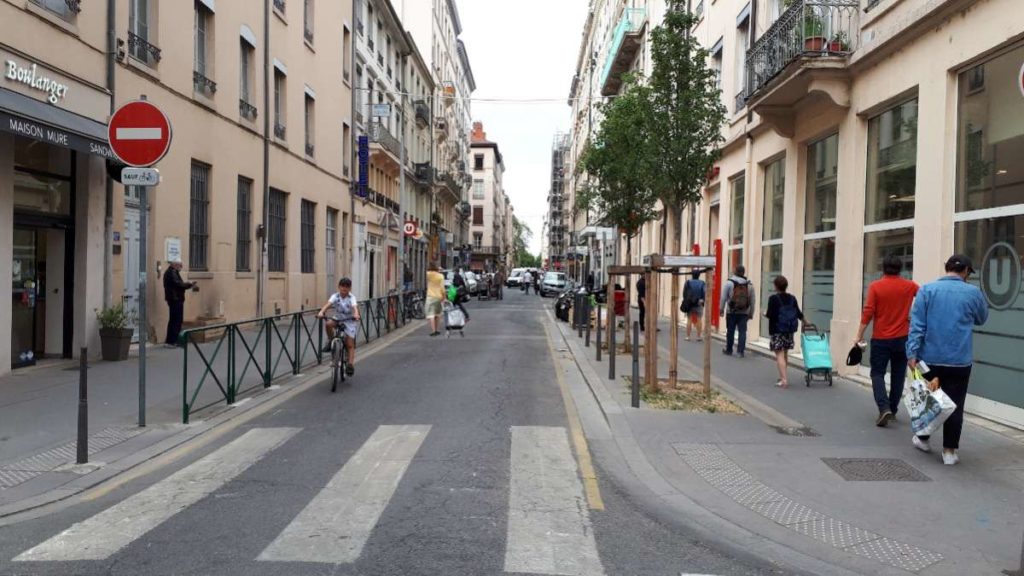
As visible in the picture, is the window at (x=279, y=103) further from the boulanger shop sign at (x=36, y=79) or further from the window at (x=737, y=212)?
the window at (x=737, y=212)

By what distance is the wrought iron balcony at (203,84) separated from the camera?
629 inches

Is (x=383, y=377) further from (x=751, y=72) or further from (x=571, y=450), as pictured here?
(x=751, y=72)

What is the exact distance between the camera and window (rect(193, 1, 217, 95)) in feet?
53.1

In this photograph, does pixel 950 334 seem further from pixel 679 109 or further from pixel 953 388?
pixel 679 109

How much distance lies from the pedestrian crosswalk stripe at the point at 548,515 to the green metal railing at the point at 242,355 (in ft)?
12.2

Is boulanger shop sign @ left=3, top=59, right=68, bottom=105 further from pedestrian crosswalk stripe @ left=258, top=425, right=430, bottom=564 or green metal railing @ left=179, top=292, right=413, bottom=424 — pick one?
pedestrian crosswalk stripe @ left=258, top=425, right=430, bottom=564

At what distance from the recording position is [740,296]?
1355 cm

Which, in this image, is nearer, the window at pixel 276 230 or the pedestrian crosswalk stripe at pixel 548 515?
the pedestrian crosswalk stripe at pixel 548 515

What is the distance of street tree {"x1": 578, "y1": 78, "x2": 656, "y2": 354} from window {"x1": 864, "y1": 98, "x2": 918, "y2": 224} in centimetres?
330

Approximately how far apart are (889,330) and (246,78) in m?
16.4

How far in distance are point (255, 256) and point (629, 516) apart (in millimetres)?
16402

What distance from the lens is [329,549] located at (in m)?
4.30

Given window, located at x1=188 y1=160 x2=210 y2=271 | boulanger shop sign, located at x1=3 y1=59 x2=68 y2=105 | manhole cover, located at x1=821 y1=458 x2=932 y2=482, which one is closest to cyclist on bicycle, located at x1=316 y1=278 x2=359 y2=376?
boulanger shop sign, located at x1=3 y1=59 x2=68 y2=105

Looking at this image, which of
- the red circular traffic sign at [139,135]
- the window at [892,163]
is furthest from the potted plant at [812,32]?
the red circular traffic sign at [139,135]
